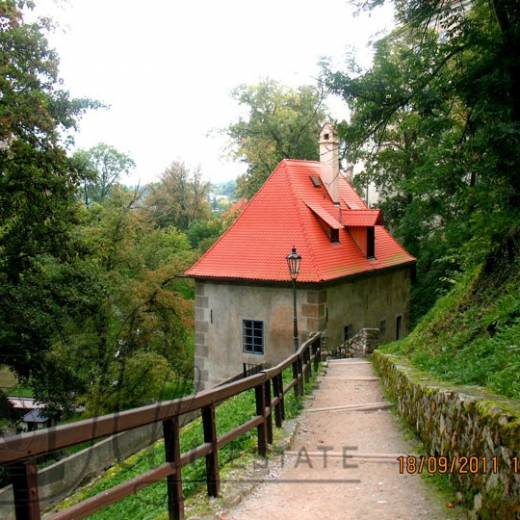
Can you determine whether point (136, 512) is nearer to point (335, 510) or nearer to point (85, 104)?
point (335, 510)

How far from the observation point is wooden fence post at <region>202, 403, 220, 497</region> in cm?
466

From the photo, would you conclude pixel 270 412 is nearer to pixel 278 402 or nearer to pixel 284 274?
pixel 278 402

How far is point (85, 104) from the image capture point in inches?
574

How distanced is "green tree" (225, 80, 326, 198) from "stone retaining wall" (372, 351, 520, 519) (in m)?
27.1

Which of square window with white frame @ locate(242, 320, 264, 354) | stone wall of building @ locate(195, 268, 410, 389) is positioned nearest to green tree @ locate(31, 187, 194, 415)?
stone wall of building @ locate(195, 268, 410, 389)

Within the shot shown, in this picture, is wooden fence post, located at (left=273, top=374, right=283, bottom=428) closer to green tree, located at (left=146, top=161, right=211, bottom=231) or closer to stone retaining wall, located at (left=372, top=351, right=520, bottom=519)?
stone retaining wall, located at (left=372, top=351, right=520, bottom=519)

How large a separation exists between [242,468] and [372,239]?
18860 millimetres

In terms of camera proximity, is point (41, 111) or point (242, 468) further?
point (41, 111)

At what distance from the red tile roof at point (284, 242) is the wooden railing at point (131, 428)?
14102 millimetres

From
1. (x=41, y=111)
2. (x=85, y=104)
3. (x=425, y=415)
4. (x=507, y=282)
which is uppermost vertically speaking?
(x=85, y=104)

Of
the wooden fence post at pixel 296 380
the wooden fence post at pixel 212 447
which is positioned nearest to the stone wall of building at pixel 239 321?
the wooden fence post at pixel 296 380

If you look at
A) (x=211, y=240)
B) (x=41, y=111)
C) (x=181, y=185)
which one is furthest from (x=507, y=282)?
(x=181, y=185)

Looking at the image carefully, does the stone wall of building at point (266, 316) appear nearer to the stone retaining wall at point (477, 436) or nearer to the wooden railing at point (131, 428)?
the stone retaining wall at point (477, 436)

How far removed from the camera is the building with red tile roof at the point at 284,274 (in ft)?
65.9
